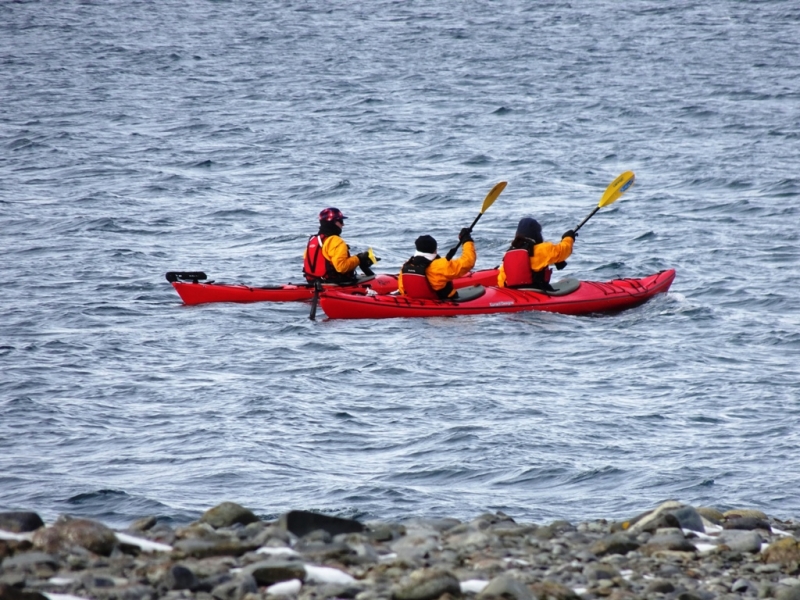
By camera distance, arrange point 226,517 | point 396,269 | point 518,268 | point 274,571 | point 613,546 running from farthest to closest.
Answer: point 396,269, point 518,268, point 226,517, point 613,546, point 274,571

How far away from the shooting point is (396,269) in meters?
15.8

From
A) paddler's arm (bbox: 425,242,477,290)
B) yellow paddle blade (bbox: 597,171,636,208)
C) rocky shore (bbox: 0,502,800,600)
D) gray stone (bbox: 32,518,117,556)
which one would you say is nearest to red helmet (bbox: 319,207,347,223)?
paddler's arm (bbox: 425,242,477,290)

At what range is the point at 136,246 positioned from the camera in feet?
57.6

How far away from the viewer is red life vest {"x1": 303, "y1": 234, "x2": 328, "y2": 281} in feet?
43.5

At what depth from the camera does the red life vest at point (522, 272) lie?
42.4ft

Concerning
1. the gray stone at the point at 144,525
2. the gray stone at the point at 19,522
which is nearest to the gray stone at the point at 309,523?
the gray stone at the point at 144,525

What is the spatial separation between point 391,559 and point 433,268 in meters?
7.57

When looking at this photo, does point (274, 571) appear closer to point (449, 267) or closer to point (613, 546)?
point (613, 546)

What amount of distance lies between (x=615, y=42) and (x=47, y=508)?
36.3m

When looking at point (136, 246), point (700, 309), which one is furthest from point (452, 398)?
point (136, 246)

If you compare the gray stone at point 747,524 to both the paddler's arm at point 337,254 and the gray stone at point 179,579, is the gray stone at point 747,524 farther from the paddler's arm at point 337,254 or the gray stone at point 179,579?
the paddler's arm at point 337,254

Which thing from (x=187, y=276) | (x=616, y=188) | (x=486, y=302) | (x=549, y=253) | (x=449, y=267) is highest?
(x=616, y=188)

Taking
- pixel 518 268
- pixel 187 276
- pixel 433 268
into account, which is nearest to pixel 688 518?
pixel 433 268

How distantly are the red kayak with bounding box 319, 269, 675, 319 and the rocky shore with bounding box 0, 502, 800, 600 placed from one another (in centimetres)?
660
